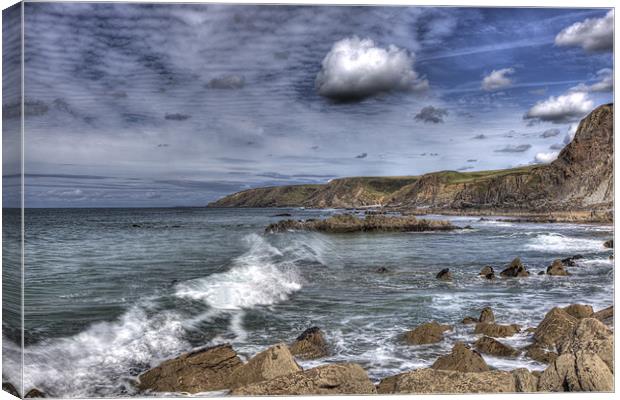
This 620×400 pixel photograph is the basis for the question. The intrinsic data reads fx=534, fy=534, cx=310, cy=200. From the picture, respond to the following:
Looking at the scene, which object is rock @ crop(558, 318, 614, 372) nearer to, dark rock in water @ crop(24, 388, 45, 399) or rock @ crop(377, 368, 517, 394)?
rock @ crop(377, 368, 517, 394)

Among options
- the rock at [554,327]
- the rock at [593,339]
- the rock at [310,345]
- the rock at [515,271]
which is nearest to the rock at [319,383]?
the rock at [310,345]

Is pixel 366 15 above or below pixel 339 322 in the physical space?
above

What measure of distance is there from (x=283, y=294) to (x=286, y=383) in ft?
5.58

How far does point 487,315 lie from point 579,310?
3.55 ft

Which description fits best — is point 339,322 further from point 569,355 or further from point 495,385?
point 569,355

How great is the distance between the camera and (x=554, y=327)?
5938mm

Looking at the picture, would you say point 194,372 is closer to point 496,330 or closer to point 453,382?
point 453,382

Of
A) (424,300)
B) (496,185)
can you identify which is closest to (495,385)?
(424,300)

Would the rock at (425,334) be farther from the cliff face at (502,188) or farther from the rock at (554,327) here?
the cliff face at (502,188)

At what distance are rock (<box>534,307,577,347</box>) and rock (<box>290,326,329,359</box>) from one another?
241cm

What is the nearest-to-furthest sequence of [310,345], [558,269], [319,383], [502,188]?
[319,383]
[310,345]
[558,269]
[502,188]

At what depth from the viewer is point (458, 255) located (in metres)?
7.84

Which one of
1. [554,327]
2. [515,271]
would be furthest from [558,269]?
[554,327]

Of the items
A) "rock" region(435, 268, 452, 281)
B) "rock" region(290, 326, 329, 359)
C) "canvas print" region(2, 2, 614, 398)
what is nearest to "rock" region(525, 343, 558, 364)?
"canvas print" region(2, 2, 614, 398)
